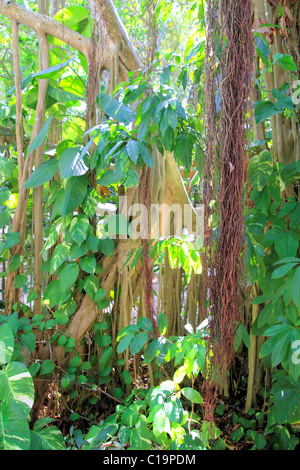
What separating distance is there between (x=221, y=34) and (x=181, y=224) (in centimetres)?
139

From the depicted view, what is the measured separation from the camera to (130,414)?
1.37m

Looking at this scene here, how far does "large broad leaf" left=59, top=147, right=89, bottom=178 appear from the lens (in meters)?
1.66

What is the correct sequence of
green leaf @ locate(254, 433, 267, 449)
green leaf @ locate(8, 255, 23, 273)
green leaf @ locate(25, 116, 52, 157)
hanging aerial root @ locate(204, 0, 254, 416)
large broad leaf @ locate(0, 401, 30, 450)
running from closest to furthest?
hanging aerial root @ locate(204, 0, 254, 416)
large broad leaf @ locate(0, 401, 30, 450)
green leaf @ locate(254, 433, 267, 449)
green leaf @ locate(25, 116, 52, 157)
green leaf @ locate(8, 255, 23, 273)

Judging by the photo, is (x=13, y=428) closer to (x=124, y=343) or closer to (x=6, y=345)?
(x=6, y=345)

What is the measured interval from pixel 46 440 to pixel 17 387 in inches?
10.6

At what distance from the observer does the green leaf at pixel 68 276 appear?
1.75 meters

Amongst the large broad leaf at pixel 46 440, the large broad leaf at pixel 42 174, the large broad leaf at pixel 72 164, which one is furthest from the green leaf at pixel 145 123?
the large broad leaf at pixel 46 440

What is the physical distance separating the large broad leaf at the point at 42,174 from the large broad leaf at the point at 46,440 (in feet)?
3.45

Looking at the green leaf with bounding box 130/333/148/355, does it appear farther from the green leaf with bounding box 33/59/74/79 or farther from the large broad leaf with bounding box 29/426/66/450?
the green leaf with bounding box 33/59/74/79

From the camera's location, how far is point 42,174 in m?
1.83

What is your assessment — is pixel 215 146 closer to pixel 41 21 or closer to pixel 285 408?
pixel 285 408

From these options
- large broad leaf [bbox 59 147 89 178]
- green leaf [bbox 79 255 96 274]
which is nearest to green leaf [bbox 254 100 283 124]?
large broad leaf [bbox 59 147 89 178]

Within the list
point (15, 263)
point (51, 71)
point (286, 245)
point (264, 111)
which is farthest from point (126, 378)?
point (51, 71)

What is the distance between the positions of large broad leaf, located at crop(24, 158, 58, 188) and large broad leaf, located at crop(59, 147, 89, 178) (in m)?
0.15
